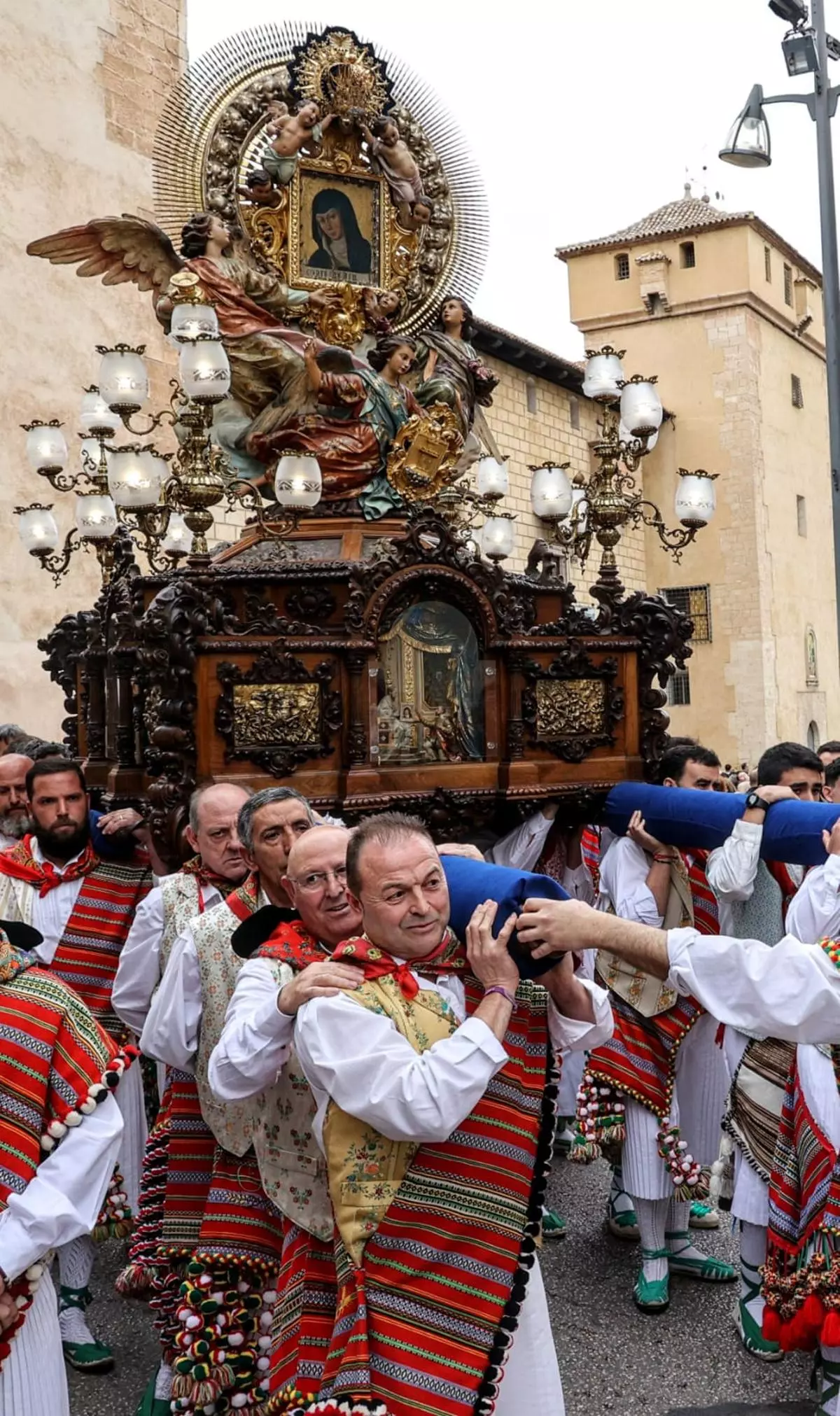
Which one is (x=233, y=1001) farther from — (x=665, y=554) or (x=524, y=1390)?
(x=665, y=554)

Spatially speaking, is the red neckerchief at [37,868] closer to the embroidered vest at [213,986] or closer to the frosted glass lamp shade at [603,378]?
the embroidered vest at [213,986]

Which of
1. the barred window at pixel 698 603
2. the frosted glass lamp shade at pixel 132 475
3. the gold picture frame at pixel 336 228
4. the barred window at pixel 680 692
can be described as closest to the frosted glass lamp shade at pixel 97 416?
the frosted glass lamp shade at pixel 132 475

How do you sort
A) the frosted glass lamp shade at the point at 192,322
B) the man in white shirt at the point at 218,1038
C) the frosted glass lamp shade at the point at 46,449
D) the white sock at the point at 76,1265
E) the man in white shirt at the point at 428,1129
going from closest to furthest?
1. the man in white shirt at the point at 428,1129
2. the man in white shirt at the point at 218,1038
3. the white sock at the point at 76,1265
4. the frosted glass lamp shade at the point at 192,322
5. the frosted glass lamp shade at the point at 46,449

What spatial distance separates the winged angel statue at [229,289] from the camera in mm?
6328

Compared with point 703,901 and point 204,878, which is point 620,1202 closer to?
Result: point 703,901

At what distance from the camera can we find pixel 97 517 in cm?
720

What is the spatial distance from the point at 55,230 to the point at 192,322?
7498mm

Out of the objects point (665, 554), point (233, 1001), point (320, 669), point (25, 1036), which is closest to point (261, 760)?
point (320, 669)

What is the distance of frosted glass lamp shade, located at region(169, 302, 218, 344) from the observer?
5168 mm

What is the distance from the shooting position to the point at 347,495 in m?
6.48

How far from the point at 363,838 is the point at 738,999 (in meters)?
0.74

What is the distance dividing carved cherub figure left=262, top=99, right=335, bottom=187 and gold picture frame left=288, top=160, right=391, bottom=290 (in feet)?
0.20

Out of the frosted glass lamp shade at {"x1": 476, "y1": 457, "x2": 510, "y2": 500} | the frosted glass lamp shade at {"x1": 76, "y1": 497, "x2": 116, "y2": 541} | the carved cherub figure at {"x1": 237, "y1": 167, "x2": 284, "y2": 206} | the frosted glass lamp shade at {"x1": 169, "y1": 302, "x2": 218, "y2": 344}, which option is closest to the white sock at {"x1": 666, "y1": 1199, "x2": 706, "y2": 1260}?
the frosted glass lamp shade at {"x1": 169, "y1": 302, "x2": 218, "y2": 344}

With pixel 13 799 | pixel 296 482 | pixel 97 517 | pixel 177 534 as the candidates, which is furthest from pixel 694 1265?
pixel 177 534
